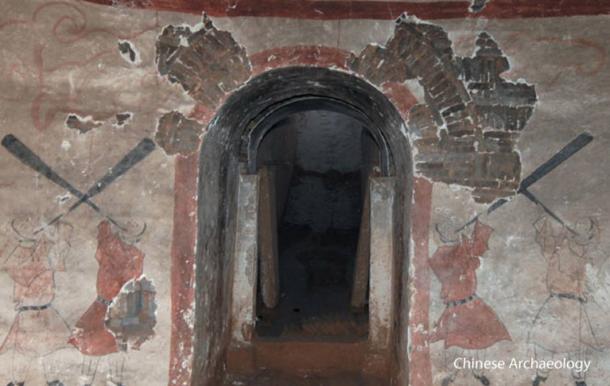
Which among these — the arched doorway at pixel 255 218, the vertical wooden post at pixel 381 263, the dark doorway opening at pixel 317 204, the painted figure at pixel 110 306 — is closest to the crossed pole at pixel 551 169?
the arched doorway at pixel 255 218

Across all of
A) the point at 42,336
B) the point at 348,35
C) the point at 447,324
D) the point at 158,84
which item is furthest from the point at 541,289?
the point at 42,336

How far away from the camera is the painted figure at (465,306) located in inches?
144

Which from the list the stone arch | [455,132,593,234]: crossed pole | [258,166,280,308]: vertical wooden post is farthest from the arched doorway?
[455,132,593,234]: crossed pole

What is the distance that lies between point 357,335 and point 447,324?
203cm

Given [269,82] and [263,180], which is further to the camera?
[263,180]

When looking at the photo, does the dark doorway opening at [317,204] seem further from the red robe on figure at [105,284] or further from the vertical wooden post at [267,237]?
the red robe on figure at [105,284]

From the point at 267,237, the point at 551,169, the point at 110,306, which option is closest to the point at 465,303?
the point at 551,169

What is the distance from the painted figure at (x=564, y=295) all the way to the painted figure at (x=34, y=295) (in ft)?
10.5

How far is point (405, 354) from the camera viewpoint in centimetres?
387

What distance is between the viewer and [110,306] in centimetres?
372

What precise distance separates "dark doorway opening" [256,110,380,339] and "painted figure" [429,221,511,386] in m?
2.83

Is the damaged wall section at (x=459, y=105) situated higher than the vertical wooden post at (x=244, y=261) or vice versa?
the damaged wall section at (x=459, y=105)

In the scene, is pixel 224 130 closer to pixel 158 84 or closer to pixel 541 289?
pixel 158 84

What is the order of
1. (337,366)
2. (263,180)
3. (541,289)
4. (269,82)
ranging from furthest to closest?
(263,180), (337,366), (269,82), (541,289)
